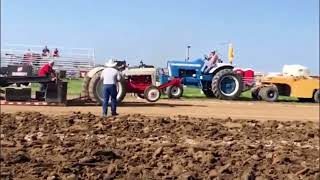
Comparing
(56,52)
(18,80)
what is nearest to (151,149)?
(18,80)

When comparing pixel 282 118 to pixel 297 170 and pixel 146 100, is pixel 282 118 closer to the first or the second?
pixel 146 100

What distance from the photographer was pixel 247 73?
2645 cm

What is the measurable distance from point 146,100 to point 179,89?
309cm

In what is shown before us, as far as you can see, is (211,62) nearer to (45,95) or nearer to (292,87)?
(292,87)

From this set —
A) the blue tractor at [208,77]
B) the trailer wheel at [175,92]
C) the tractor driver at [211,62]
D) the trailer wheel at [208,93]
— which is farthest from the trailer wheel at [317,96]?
the trailer wheel at [175,92]

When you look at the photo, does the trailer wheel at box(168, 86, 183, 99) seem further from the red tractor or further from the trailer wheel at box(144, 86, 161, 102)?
the trailer wheel at box(144, 86, 161, 102)

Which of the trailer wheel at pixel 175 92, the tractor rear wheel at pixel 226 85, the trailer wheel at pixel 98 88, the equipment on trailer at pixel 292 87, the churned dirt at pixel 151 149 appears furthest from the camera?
→ the equipment on trailer at pixel 292 87

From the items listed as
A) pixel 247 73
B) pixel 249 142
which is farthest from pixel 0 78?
pixel 247 73

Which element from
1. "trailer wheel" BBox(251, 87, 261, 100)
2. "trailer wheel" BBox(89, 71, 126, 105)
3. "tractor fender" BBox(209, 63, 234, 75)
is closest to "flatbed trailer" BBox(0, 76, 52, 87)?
"trailer wheel" BBox(89, 71, 126, 105)

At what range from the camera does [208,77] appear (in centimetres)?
2384

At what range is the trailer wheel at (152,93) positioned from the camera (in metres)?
19.5

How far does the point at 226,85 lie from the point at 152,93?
490 cm

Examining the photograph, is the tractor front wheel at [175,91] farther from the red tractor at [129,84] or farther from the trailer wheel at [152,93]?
the trailer wheel at [152,93]

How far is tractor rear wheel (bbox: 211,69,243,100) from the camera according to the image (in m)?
23.2
